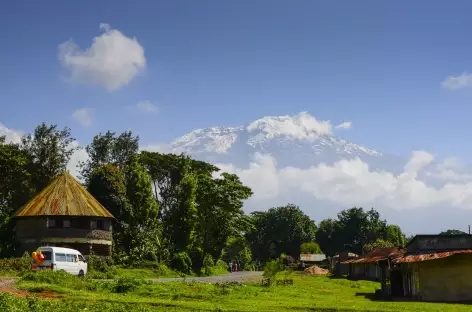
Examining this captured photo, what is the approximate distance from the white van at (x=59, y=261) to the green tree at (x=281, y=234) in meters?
101

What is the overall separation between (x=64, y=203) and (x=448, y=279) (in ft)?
133

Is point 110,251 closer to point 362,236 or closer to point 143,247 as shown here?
point 143,247

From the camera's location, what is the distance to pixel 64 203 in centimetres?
5969

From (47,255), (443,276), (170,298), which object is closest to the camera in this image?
(170,298)

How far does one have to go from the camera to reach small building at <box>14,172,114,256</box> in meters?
57.9

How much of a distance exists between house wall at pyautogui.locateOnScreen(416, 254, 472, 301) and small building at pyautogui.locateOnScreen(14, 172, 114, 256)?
36.2 meters

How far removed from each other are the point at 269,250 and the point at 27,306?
123 meters

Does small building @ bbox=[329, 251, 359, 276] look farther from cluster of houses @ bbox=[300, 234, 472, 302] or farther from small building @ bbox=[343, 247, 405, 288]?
cluster of houses @ bbox=[300, 234, 472, 302]

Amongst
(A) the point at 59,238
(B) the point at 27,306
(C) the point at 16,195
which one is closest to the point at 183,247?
(A) the point at 59,238

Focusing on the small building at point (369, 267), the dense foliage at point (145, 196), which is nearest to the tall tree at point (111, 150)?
the dense foliage at point (145, 196)

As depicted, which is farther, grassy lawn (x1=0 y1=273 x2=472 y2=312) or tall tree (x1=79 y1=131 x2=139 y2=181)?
tall tree (x1=79 y1=131 x2=139 y2=181)

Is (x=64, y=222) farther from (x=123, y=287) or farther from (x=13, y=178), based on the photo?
(x=123, y=287)

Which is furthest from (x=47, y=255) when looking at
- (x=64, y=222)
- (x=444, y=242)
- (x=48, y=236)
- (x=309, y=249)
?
(x=309, y=249)

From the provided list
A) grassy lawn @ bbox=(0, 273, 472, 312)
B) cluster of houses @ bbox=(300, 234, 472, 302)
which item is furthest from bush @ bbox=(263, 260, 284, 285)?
cluster of houses @ bbox=(300, 234, 472, 302)
